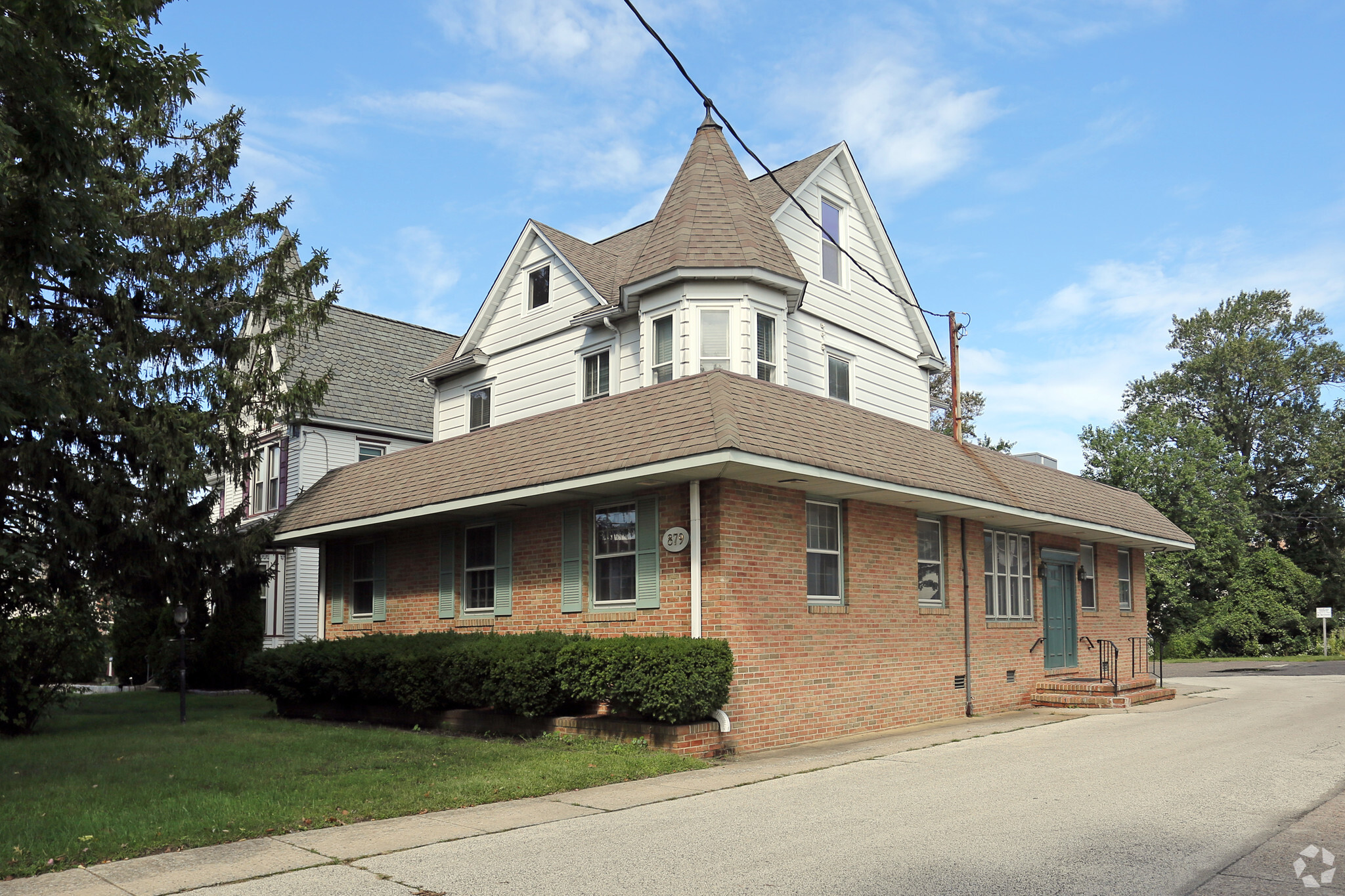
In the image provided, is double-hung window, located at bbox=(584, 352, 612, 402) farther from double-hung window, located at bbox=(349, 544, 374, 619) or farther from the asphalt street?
the asphalt street

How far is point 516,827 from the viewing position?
26.8 ft

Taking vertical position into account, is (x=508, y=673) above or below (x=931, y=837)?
above

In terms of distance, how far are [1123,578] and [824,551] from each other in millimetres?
13944

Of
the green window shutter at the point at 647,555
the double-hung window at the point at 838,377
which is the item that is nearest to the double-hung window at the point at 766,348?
the double-hung window at the point at 838,377

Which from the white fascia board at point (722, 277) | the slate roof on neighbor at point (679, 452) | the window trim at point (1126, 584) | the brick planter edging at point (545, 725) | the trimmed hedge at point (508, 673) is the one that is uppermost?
the white fascia board at point (722, 277)

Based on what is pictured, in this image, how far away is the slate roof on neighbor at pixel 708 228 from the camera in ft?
60.2

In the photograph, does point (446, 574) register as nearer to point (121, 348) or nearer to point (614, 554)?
point (614, 554)

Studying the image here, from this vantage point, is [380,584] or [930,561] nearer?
[930,561]

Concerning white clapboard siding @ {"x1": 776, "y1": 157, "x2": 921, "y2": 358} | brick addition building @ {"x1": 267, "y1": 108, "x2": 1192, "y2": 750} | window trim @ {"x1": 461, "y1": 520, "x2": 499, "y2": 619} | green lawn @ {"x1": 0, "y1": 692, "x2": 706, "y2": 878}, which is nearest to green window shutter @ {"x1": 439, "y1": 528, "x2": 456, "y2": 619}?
brick addition building @ {"x1": 267, "y1": 108, "x2": 1192, "y2": 750}

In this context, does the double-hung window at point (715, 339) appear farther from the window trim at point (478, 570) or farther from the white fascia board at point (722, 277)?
the window trim at point (478, 570)

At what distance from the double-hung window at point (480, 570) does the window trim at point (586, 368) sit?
13.8 ft

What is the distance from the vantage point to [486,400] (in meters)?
23.5

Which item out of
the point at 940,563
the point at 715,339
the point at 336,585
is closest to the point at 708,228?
the point at 715,339

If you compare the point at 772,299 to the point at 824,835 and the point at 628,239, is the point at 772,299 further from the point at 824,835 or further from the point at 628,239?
the point at 824,835
